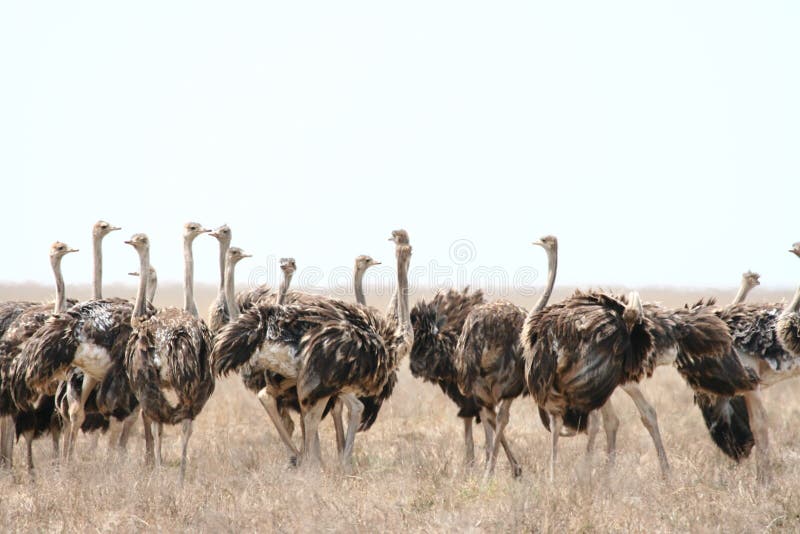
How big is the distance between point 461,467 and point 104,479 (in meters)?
2.91

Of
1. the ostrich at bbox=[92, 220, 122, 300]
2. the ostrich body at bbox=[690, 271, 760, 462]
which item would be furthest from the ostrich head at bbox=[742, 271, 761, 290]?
the ostrich at bbox=[92, 220, 122, 300]

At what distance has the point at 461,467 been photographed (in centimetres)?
952

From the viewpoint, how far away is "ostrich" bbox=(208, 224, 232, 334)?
10734 millimetres

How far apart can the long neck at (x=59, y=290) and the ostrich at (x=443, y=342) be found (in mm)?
3167

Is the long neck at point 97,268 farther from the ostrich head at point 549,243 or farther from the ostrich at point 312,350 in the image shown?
the ostrich head at point 549,243

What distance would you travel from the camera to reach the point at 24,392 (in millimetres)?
9430

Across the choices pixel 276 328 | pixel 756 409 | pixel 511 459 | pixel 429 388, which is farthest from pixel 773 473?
pixel 429 388

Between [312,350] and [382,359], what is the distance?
0.71 metres

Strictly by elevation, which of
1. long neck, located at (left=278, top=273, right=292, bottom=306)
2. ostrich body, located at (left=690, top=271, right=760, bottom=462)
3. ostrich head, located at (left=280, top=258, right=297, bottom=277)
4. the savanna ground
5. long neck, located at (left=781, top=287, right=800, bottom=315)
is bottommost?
the savanna ground

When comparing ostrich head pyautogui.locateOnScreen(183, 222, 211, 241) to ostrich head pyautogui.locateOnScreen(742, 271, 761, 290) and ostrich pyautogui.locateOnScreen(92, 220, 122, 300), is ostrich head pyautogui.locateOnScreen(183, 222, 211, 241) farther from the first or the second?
ostrich head pyautogui.locateOnScreen(742, 271, 761, 290)

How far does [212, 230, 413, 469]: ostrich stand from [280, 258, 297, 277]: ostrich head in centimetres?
91

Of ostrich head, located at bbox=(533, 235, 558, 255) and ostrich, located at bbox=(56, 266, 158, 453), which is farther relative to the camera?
ostrich head, located at bbox=(533, 235, 558, 255)

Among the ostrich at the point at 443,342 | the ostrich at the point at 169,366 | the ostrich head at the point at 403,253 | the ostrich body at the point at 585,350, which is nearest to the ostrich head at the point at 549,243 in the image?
the ostrich at the point at 443,342

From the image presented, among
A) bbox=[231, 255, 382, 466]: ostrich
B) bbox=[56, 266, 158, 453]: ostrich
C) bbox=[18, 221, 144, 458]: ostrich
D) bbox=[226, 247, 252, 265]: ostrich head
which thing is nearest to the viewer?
bbox=[18, 221, 144, 458]: ostrich
